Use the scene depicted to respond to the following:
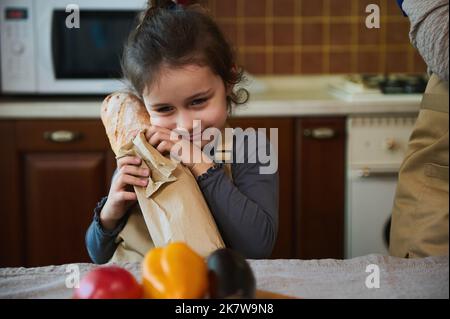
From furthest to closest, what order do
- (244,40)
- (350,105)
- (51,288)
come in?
(244,40)
(350,105)
(51,288)

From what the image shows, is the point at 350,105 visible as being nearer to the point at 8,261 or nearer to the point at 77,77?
the point at 77,77

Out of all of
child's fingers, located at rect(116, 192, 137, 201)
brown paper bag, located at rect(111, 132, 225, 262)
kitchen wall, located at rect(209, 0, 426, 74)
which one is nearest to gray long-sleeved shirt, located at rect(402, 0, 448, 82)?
brown paper bag, located at rect(111, 132, 225, 262)

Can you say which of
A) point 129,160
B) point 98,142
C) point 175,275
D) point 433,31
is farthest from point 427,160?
point 98,142

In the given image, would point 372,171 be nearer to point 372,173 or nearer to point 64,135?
point 372,173

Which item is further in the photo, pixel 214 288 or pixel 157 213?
pixel 157 213

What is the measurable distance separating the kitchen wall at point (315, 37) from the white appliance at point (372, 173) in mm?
554

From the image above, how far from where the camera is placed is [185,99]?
97 centimetres

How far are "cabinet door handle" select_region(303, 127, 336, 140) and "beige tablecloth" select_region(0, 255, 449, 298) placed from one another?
127cm

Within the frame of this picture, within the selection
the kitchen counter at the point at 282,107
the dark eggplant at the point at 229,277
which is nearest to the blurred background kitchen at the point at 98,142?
the kitchen counter at the point at 282,107

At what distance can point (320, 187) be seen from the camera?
2127mm

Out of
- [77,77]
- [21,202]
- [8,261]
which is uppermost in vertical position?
[77,77]

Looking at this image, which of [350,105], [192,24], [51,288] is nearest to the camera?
[51,288]
